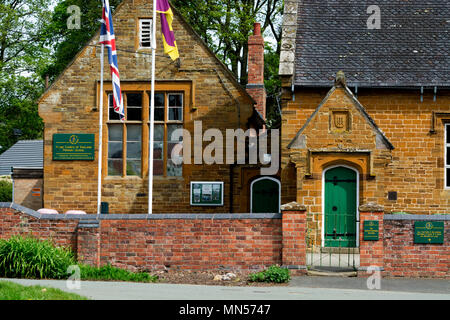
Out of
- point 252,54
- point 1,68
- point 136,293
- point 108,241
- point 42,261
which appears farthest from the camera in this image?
point 1,68

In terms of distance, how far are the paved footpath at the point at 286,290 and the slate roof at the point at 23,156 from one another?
88.1 ft

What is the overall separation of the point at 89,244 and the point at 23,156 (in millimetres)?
26690

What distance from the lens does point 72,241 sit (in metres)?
16.8

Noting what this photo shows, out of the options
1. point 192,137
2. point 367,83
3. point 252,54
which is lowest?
point 192,137

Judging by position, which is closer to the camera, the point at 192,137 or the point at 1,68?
the point at 192,137

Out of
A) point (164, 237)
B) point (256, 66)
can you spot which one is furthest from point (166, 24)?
point (164, 237)

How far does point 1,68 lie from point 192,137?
74.5 ft

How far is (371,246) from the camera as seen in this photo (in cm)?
1599

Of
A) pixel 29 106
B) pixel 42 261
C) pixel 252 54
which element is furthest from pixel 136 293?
pixel 29 106

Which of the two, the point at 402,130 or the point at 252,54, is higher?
the point at 252,54

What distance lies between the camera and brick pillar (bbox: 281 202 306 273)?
16125 mm

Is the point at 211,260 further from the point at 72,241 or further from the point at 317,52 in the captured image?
the point at 317,52

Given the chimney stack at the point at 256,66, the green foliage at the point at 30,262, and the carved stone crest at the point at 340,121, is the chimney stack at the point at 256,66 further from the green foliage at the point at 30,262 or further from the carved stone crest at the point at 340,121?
the green foliage at the point at 30,262

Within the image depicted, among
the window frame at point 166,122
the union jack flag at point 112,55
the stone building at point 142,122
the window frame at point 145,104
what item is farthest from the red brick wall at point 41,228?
the window frame at point 166,122
